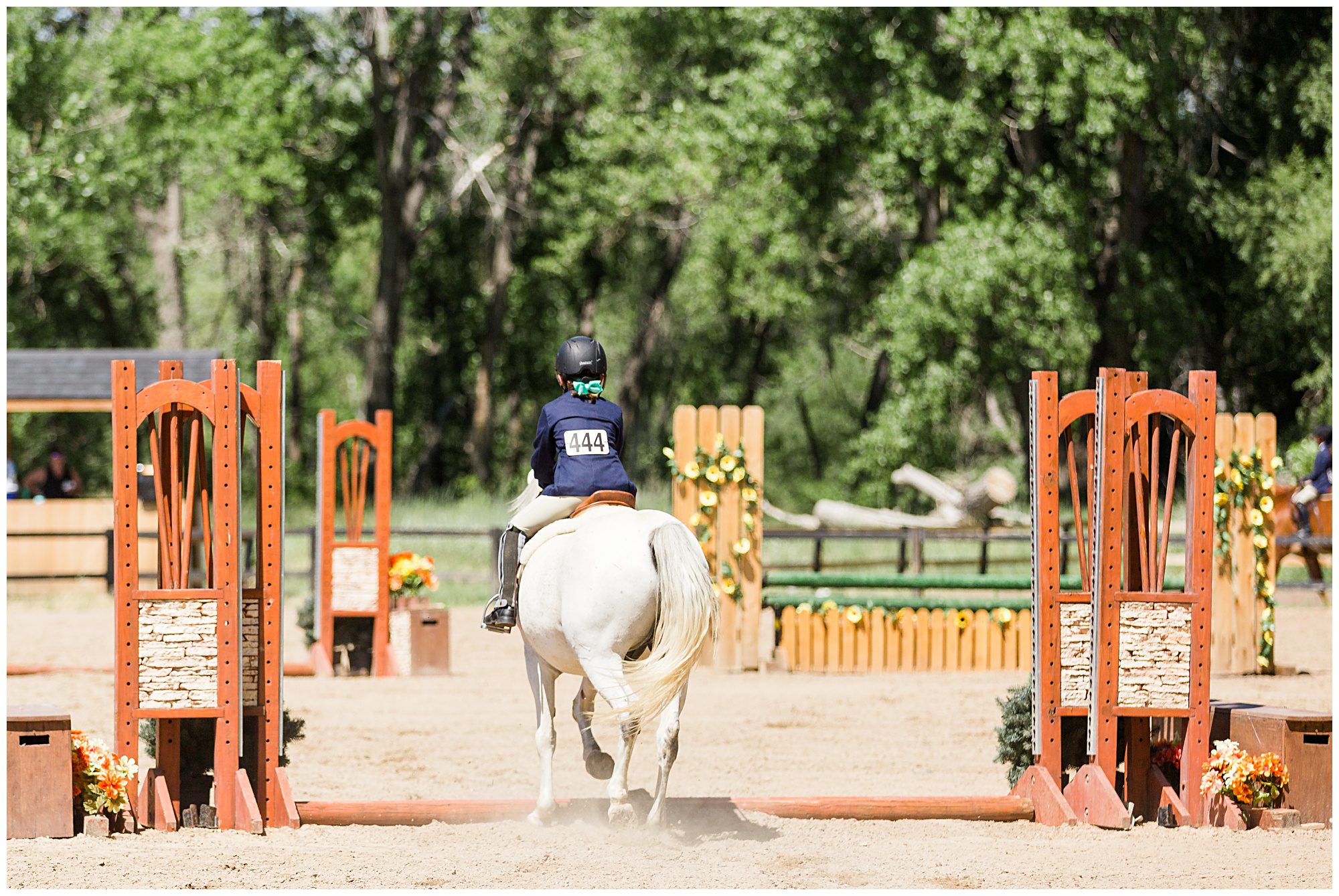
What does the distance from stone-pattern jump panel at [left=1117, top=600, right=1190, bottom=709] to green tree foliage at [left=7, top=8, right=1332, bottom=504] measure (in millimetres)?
14833

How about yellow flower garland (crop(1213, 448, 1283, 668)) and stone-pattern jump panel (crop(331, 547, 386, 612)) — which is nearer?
stone-pattern jump panel (crop(331, 547, 386, 612))

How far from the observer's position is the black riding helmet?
241 inches

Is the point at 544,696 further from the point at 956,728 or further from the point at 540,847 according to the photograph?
the point at 956,728

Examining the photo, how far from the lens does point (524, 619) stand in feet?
19.7

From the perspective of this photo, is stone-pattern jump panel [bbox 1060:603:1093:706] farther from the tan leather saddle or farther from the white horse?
the tan leather saddle

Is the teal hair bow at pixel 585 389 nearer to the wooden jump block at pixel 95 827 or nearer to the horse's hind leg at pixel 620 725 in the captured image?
the horse's hind leg at pixel 620 725

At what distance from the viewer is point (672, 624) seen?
18.6 ft

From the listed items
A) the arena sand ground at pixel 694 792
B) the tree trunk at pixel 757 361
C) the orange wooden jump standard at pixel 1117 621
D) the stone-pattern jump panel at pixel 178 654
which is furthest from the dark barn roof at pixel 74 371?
the tree trunk at pixel 757 361

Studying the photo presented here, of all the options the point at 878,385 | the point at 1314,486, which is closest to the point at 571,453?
the point at 1314,486

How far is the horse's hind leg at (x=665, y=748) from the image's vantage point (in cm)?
566

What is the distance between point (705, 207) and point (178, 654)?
2140 centimetres

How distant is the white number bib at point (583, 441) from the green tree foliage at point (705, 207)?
15486 mm

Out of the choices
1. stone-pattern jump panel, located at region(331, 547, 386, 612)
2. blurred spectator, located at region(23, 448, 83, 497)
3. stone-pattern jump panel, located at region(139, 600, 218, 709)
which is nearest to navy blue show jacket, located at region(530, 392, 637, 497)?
stone-pattern jump panel, located at region(139, 600, 218, 709)

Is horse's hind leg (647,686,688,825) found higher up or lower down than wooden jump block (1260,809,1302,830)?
higher up
